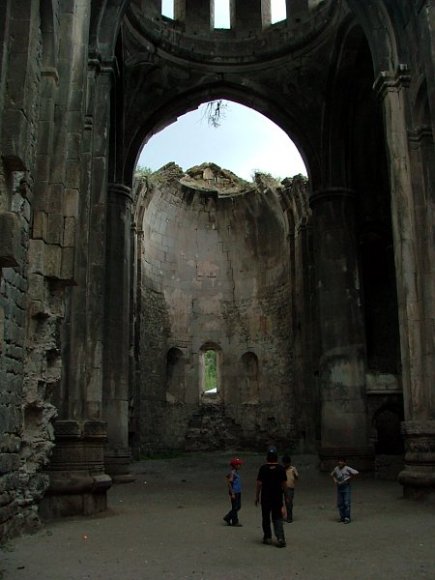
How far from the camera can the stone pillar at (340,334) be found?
15172 millimetres

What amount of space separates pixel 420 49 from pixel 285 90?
7.39 metres

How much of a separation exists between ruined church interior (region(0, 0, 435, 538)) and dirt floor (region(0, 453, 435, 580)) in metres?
0.66

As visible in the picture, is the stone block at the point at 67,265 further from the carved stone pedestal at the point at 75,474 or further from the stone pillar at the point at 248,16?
the stone pillar at the point at 248,16

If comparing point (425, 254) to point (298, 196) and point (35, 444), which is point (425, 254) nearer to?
point (35, 444)

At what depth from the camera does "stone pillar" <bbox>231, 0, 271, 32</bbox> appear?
18.3 meters

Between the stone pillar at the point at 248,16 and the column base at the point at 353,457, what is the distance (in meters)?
11.4

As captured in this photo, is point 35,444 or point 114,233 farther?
point 114,233

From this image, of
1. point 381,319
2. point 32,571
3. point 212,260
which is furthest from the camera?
point 212,260

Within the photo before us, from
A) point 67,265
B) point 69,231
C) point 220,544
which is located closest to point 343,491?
point 220,544

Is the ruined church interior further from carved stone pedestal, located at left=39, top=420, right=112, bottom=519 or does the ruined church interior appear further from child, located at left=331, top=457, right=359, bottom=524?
child, located at left=331, top=457, right=359, bottom=524

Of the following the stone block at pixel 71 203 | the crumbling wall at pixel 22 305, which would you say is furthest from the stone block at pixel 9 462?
the stone block at pixel 71 203

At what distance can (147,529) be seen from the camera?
7.97 m

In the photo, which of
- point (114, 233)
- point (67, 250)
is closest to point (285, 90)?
point (114, 233)

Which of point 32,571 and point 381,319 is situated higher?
point 381,319
